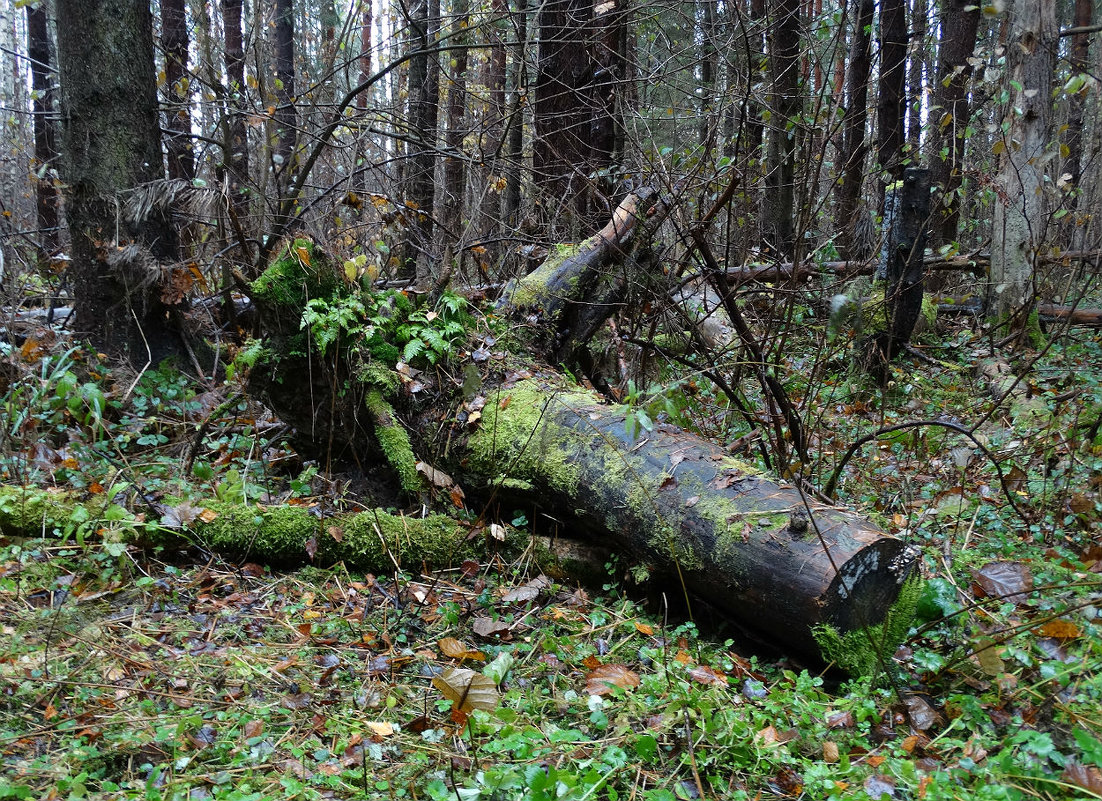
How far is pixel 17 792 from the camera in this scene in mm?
1964

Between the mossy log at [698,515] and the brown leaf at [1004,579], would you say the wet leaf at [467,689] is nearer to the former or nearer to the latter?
the mossy log at [698,515]

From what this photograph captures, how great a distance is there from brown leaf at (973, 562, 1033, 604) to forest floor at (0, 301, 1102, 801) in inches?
0.5

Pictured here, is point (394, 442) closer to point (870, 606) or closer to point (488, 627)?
point (488, 627)

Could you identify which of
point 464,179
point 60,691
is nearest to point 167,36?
point 464,179

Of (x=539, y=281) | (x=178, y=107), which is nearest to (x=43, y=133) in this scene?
(x=178, y=107)

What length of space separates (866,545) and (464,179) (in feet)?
27.1

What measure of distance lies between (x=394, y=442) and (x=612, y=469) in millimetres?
1429

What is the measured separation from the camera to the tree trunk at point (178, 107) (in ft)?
21.6

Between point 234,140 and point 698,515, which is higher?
point 234,140

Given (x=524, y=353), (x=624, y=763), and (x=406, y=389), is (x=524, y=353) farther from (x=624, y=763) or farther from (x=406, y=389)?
(x=624, y=763)

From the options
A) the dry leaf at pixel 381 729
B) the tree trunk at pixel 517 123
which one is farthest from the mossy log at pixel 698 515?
the tree trunk at pixel 517 123

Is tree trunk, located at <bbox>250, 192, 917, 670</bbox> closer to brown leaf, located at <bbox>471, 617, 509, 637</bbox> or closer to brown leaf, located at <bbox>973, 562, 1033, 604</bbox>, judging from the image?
brown leaf, located at <bbox>973, 562, 1033, 604</bbox>

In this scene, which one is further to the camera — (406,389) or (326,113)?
(326,113)

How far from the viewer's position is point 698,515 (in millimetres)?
3133
